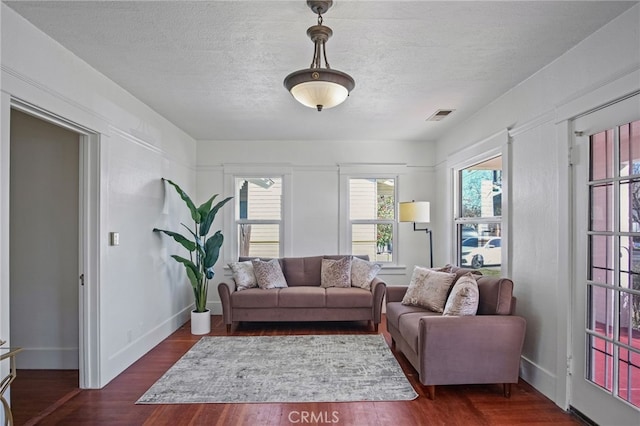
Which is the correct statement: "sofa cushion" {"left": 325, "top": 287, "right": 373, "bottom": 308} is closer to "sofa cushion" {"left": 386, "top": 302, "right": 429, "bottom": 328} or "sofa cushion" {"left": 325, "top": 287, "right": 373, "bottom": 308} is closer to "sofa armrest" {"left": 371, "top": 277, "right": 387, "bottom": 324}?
"sofa armrest" {"left": 371, "top": 277, "right": 387, "bottom": 324}

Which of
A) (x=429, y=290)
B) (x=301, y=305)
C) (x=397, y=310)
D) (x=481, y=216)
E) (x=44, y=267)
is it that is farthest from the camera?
(x=301, y=305)

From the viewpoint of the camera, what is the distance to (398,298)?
4.08m

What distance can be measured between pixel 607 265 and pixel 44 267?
14.6 feet

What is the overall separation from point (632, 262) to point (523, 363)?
56.7 inches

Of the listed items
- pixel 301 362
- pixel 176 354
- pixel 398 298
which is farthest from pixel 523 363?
pixel 176 354

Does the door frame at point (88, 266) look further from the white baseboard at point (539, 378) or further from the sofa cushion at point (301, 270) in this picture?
the white baseboard at point (539, 378)

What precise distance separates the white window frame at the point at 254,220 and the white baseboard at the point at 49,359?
2373 mm

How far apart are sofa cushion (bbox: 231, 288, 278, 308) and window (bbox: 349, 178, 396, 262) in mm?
1568

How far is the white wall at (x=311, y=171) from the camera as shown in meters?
5.52

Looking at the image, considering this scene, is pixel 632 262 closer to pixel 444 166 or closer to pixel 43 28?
pixel 444 166

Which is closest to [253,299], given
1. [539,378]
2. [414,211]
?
[414,211]

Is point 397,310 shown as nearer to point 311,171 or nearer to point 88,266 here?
point 311,171

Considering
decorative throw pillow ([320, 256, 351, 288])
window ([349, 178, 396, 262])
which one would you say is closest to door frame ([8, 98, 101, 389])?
decorative throw pillow ([320, 256, 351, 288])

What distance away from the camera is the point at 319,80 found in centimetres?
211
